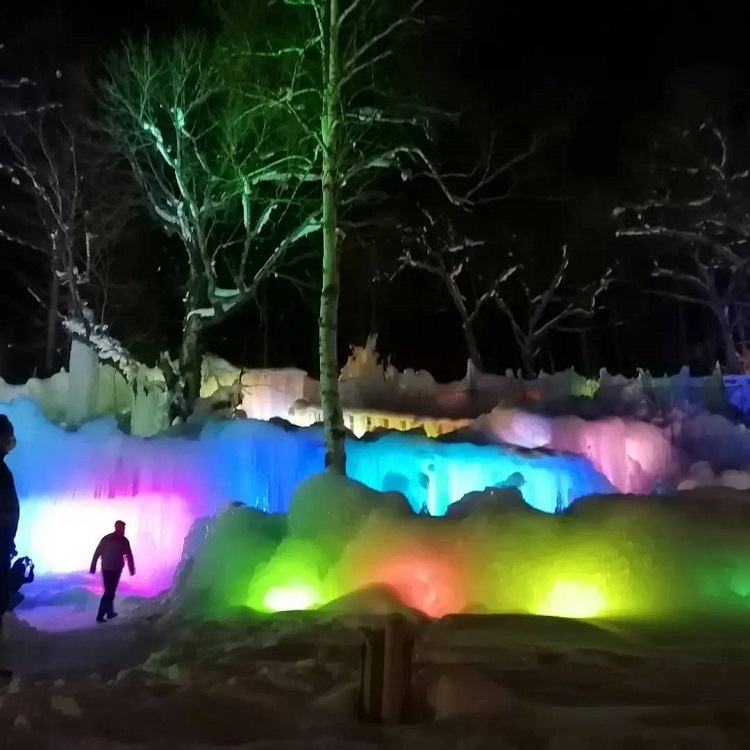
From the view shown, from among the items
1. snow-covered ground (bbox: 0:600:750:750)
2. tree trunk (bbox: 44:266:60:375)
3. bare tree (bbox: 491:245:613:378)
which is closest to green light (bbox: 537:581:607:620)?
snow-covered ground (bbox: 0:600:750:750)

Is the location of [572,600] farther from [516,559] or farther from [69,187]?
[69,187]

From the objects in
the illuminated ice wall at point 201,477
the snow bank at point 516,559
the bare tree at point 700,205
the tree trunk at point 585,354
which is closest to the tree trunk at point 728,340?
the bare tree at point 700,205

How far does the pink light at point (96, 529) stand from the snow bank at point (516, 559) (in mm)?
4138

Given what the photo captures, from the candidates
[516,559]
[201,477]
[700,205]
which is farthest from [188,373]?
[700,205]

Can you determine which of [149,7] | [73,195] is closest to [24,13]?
[149,7]

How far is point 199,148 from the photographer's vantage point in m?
15.1

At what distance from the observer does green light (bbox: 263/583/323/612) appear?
27.0ft

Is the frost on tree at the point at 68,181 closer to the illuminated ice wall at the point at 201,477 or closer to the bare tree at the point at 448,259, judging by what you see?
the illuminated ice wall at the point at 201,477

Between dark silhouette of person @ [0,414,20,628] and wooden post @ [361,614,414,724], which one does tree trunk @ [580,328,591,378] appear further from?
wooden post @ [361,614,414,724]

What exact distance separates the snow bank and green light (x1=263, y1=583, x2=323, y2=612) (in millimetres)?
11

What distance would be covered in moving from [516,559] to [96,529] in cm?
739

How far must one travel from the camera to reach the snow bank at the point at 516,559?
7.57 meters

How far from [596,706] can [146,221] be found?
55.7 feet

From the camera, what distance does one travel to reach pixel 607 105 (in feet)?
79.8
